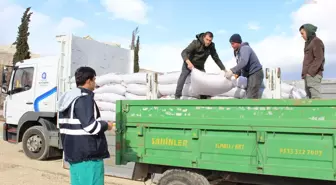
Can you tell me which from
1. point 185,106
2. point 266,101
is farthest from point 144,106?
point 266,101

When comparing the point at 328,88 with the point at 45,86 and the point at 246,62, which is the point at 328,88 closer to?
the point at 246,62

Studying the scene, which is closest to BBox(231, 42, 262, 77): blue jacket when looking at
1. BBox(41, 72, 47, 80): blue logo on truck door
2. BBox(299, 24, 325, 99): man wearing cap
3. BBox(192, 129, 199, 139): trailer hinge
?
BBox(299, 24, 325, 99): man wearing cap

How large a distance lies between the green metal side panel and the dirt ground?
2.41 metres

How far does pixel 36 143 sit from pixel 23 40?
1699cm

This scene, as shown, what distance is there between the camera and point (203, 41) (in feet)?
17.0

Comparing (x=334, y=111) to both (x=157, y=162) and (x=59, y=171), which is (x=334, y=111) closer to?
(x=157, y=162)

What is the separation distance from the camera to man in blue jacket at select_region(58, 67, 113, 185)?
3.21 metres

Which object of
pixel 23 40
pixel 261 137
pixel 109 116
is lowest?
pixel 261 137

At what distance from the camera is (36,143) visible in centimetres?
843

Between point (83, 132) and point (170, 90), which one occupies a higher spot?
point (170, 90)

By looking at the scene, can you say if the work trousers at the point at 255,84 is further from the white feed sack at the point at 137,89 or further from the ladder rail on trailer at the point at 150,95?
the white feed sack at the point at 137,89

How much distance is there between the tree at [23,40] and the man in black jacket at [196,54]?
20.4 m

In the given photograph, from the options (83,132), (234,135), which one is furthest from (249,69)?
(83,132)

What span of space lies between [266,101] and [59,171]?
522cm
